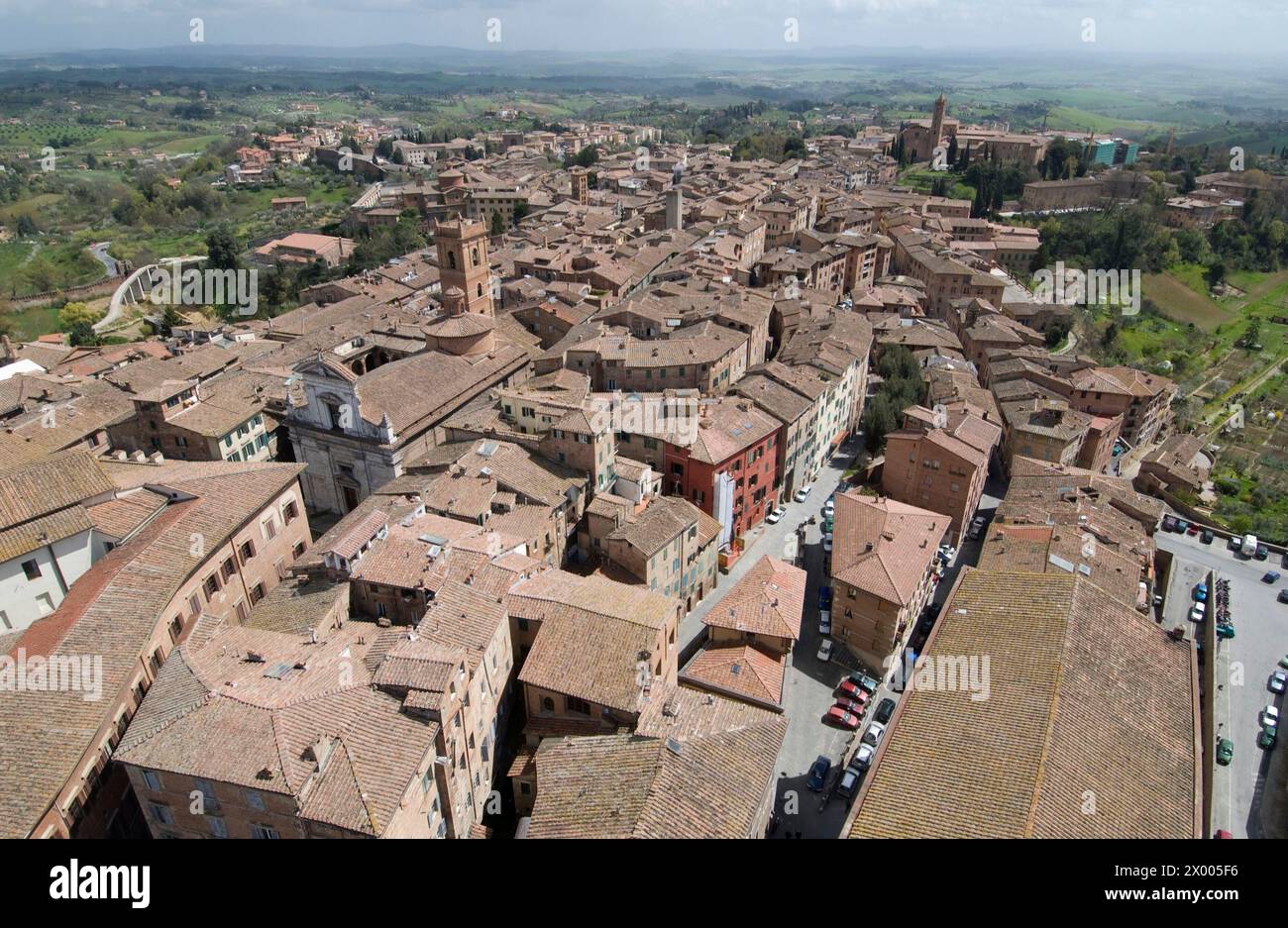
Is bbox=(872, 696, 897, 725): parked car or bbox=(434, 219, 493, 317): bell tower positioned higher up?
bbox=(434, 219, 493, 317): bell tower

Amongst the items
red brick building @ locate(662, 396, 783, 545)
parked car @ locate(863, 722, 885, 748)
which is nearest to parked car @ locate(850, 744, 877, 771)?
parked car @ locate(863, 722, 885, 748)

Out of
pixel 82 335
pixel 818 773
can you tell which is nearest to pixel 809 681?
pixel 818 773

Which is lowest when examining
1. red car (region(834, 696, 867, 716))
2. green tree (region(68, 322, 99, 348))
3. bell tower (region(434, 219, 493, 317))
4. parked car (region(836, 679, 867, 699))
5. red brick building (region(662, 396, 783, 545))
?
red car (region(834, 696, 867, 716))

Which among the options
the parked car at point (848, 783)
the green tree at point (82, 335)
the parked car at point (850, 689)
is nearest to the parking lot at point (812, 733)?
the parked car at point (848, 783)

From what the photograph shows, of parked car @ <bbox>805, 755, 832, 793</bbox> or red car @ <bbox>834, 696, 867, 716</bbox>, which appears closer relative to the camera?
parked car @ <bbox>805, 755, 832, 793</bbox>

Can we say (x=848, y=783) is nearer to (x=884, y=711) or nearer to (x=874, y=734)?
(x=874, y=734)

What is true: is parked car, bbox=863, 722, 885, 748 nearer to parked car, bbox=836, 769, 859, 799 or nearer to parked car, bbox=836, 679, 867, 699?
parked car, bbox=836, 679, 867, 699

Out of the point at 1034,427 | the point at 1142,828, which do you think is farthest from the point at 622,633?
the point at 1034,427
